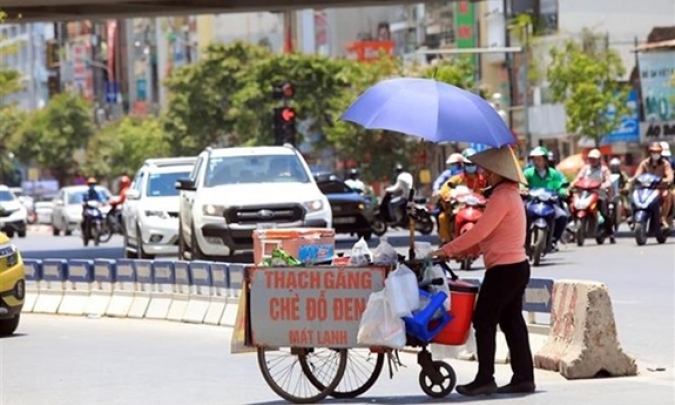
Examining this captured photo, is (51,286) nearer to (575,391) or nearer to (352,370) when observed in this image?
(352,370)

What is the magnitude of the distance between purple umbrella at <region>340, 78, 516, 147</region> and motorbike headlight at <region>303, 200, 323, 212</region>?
1348 centimetres

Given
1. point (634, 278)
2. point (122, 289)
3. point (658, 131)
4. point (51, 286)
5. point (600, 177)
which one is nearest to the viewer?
point (122, 289)

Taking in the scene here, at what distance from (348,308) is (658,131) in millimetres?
55752

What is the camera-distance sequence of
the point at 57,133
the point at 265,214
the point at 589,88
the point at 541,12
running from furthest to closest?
the point at 57,133 → the point at 541,12 → the point at 589,88 → the point at 265,214

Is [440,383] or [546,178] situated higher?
[546,178]

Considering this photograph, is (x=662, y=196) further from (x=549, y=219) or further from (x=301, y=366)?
(x=301, y=366)

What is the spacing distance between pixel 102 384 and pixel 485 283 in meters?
3.70

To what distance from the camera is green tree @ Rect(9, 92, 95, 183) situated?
4291 inches

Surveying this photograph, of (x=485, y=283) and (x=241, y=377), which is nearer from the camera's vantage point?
(x=485, y=283)

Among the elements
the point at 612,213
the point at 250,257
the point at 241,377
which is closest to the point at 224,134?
the point at 612,213

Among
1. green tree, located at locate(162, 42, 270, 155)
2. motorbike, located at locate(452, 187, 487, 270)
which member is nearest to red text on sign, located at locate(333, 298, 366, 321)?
motorbike, located at locate(452, 187, 487, 270)

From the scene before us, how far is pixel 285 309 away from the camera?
12.8 m

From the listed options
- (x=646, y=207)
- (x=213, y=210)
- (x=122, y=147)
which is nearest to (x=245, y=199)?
(x=213, y=210)

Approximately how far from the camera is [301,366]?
12875mm
